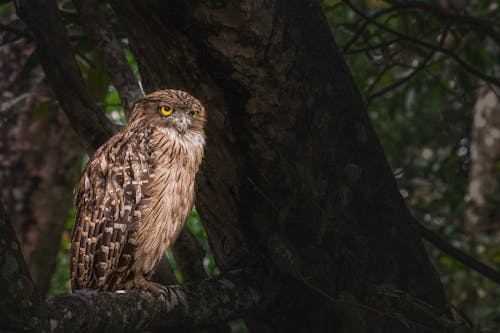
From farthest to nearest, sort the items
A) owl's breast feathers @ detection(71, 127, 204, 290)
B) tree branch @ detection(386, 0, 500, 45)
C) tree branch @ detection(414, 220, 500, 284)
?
tree branch @ detection(386, 0, 500, 45)
tree branch @ detection(414, 220, 500, 284)
owl's breast feathers @ detection(71, 127, 204, 290)

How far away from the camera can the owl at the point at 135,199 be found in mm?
3039

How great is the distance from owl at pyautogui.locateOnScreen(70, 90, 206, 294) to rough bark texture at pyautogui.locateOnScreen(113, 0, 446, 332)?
118 millimetres

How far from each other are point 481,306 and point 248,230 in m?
4.41

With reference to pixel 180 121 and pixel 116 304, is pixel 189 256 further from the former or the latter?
pixel 116 304

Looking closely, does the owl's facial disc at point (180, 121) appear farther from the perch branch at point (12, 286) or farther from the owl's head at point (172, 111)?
the perch branch at point (12, 286)

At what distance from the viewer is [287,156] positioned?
2.74 meters

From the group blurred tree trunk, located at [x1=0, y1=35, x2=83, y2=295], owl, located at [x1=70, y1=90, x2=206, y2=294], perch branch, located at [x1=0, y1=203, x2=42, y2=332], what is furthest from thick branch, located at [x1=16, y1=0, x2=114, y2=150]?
blurred tree trunk, located at [x1=0, y1=35, x2=83, y2=295]

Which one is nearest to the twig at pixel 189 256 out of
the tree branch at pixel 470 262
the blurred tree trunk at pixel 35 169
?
the tree branch at pixel 470 262

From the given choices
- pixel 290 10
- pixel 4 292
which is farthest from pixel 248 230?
pixel 4 292

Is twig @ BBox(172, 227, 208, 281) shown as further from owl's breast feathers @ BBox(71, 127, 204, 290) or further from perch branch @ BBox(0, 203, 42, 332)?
perch branch @ BBox(0, 203, 42, 332)

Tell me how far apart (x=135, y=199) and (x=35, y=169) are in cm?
334

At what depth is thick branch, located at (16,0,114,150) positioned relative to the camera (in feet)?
10.2

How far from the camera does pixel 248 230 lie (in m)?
2.93

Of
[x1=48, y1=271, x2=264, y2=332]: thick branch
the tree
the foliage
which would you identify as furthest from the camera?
the foliage
